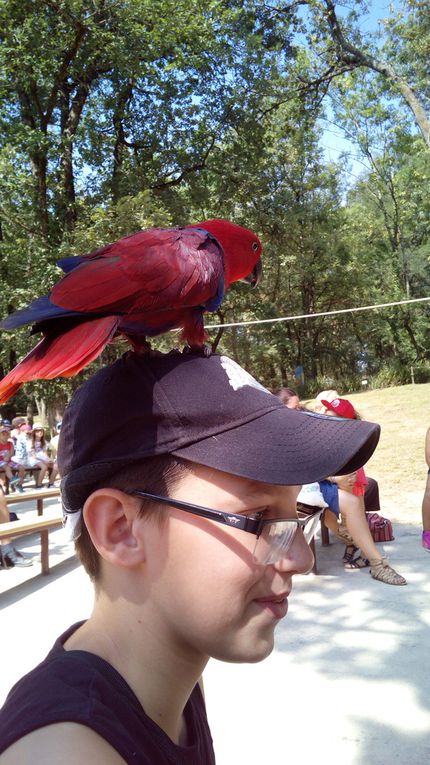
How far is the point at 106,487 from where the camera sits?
0.82 metres

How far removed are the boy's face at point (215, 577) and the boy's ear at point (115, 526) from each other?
2 cm

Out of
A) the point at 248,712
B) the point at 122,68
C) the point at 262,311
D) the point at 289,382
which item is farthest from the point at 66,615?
the point at 289,382

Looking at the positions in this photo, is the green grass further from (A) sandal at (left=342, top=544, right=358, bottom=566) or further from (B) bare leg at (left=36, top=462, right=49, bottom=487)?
(B) bare leg at (left=36, top=462, right=49, bottom=487)

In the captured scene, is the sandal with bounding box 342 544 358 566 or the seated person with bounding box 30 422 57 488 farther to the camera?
the seated person with bounding box 30 422 57 488

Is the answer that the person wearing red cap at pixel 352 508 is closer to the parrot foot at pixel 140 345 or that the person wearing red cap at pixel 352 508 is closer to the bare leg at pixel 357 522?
the bare leg at pixel 357 522

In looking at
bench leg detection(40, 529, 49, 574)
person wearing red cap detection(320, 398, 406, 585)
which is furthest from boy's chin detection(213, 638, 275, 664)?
bench leg detection(40, 529, 49, 574)

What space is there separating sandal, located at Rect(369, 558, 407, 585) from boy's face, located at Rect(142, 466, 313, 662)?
3.13 meters

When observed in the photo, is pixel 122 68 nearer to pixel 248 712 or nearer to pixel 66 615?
pixel 66 615

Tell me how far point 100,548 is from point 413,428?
11.7 meters

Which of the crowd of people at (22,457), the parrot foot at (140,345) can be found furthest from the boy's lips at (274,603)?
the crowd of people at (22,457)

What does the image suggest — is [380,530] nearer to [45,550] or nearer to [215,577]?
[45,550]

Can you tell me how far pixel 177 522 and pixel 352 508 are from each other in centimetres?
339

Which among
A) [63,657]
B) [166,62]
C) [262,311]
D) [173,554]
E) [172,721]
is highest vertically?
[166,62]

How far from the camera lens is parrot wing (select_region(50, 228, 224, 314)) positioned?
1.15 m
